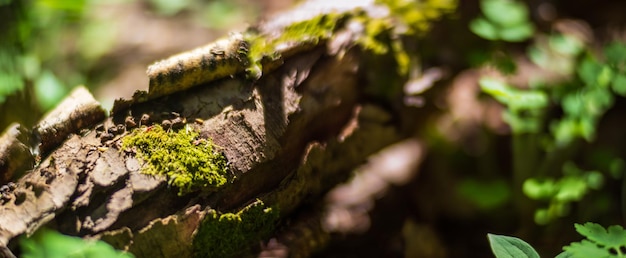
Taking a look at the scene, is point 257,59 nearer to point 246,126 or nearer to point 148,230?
point 246,126

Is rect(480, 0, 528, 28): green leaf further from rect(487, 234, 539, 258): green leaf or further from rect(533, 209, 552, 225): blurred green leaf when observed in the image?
rect(487, 234, 539, 258): green leaf

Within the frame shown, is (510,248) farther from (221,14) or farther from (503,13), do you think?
(221,14)

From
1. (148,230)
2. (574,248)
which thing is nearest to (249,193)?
(148,230)

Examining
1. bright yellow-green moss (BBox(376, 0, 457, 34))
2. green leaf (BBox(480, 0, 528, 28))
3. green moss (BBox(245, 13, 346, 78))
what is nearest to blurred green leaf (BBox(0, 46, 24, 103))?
green moss (BBox(245, 13, 346, 78))

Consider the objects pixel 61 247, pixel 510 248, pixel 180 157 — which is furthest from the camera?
pixel 180 157

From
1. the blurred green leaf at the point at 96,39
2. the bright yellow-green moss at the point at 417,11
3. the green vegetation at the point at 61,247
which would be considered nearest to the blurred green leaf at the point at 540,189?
the bright yellow-green moss at the point at 417,11

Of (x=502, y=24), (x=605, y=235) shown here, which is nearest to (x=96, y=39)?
(x=502, y=24)
